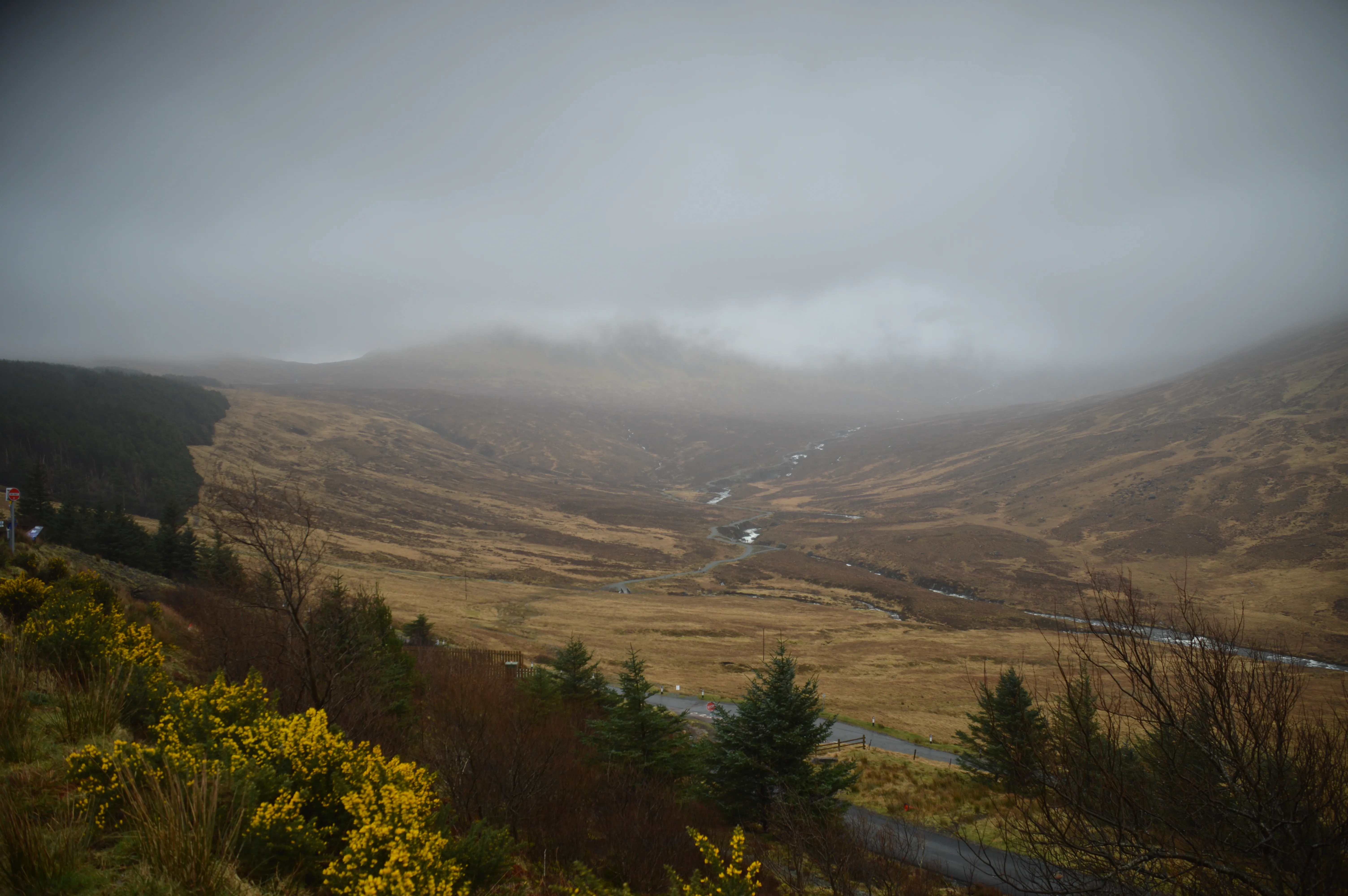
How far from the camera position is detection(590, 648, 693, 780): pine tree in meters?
13.2

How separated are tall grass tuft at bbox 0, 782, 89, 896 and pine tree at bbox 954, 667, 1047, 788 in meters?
11.9

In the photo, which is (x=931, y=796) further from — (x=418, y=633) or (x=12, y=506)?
(x=12, y=506)

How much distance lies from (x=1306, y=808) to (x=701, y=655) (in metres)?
42.8

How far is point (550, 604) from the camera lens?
199 feet

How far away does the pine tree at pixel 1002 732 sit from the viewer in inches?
487

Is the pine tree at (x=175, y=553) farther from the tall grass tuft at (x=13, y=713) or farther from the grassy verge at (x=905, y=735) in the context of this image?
the grassy verge at (x=905, y=735)

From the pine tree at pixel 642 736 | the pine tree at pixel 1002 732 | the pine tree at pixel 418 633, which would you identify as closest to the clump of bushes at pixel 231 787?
the pine tree at pixel 642 736

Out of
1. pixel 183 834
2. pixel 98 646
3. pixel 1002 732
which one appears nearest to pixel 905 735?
pixel 1002 732

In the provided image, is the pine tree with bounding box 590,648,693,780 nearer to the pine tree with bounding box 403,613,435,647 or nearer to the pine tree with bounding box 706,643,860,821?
the pine tree with bounding box 706,643,860,821

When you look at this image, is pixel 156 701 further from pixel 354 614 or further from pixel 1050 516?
pixel 1050 516

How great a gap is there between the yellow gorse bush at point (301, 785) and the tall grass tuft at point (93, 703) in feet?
1.69

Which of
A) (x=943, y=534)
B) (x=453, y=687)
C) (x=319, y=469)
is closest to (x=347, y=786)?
(x=453, y=687)

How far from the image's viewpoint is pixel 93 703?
6.41 m

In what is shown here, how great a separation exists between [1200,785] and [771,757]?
29.4 ft
